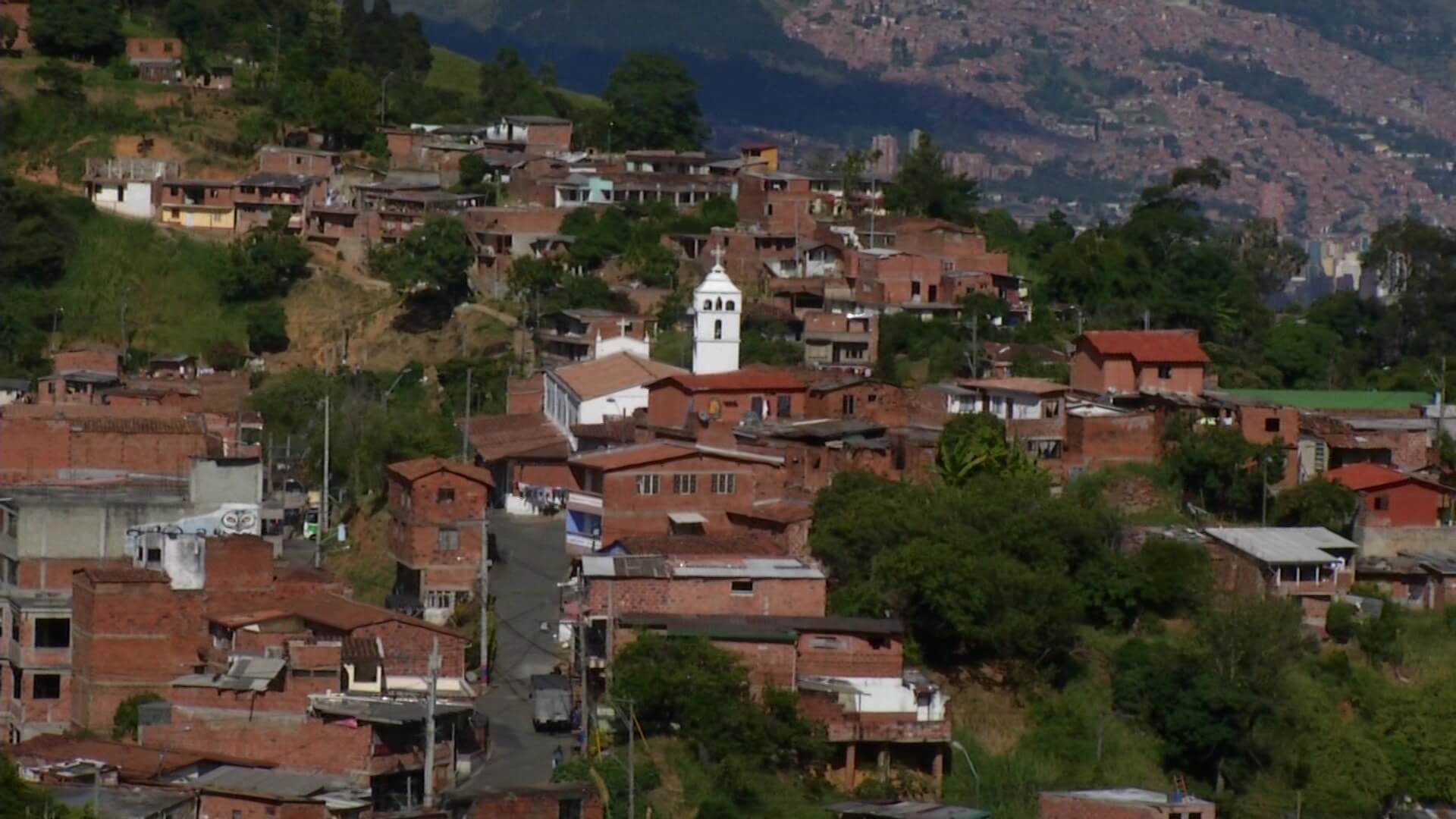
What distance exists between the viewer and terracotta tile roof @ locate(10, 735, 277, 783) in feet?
95.0

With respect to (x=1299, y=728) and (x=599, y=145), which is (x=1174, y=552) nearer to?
(x=1299, y=728)

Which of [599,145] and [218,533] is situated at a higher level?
[599,145]

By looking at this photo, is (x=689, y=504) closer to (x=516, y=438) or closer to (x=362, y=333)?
(x=516, y=438)

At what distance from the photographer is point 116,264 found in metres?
53.3

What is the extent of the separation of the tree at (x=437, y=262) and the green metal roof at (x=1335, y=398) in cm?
1222

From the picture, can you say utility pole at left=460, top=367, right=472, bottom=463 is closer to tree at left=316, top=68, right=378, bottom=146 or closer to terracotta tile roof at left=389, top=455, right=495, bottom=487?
terracotta tile roof at left=389, top=455, right=495, bottom=487

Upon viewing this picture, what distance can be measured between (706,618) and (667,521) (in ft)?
12.4

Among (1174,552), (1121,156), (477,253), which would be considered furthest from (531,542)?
(1121,156)

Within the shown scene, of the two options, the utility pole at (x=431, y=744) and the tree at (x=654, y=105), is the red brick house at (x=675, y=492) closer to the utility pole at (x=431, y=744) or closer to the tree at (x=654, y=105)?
the utility pole at (x=431, y=744)

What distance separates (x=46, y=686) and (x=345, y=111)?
26686 mm

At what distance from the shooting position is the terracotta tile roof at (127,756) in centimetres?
2897

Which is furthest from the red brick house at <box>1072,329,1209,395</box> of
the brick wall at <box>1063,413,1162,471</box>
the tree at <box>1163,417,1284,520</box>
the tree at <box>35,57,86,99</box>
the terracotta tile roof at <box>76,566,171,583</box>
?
the tree at <box>35,57,86,99</box>

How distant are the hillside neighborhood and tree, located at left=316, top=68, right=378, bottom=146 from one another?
146 centimetres

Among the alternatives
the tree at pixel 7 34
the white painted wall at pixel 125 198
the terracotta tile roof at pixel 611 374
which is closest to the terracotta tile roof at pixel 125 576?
the terracotta tile roof at pixel 611 374
